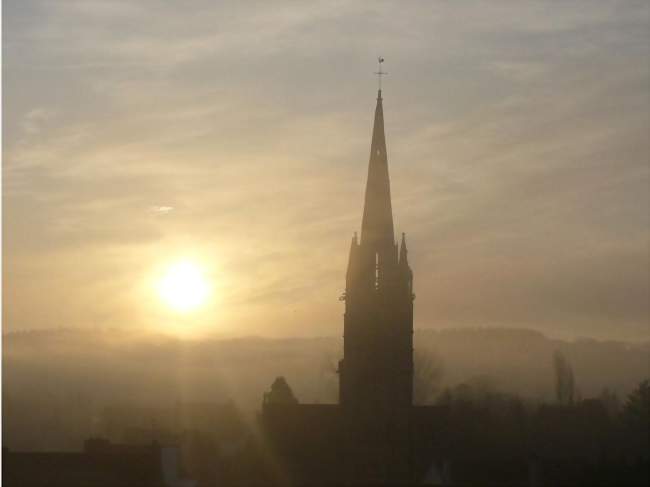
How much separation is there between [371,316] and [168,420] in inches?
1827

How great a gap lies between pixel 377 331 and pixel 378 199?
710 cm

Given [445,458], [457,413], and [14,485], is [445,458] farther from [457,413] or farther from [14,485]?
[14,485]

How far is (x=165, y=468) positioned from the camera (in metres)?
55.4

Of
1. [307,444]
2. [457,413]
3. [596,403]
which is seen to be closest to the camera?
[307,444]

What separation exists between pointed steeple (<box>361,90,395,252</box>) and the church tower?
7.8 inches

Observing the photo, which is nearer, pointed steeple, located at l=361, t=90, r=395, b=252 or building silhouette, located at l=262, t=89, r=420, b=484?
building silhouette, located at l=262, t=89, r=420, b=484

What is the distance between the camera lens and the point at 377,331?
68500 mm

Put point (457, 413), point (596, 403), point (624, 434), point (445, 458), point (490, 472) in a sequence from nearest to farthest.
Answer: point (490, 472) → point (445, 458) → point (457, 413) → point (624, 434) → point (596, 403)

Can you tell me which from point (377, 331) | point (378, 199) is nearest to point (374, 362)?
point (377, 331)

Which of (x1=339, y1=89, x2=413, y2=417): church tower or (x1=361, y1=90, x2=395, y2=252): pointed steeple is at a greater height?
(x1=361, y1=90, x2=395, y2=252): pointed steeple

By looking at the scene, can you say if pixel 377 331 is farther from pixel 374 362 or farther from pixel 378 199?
pixel 378 199

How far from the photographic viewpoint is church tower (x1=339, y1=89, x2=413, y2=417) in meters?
68.4

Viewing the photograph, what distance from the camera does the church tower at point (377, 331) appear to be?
68.4 m

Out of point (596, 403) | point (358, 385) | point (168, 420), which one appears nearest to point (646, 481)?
point (358, 385)
